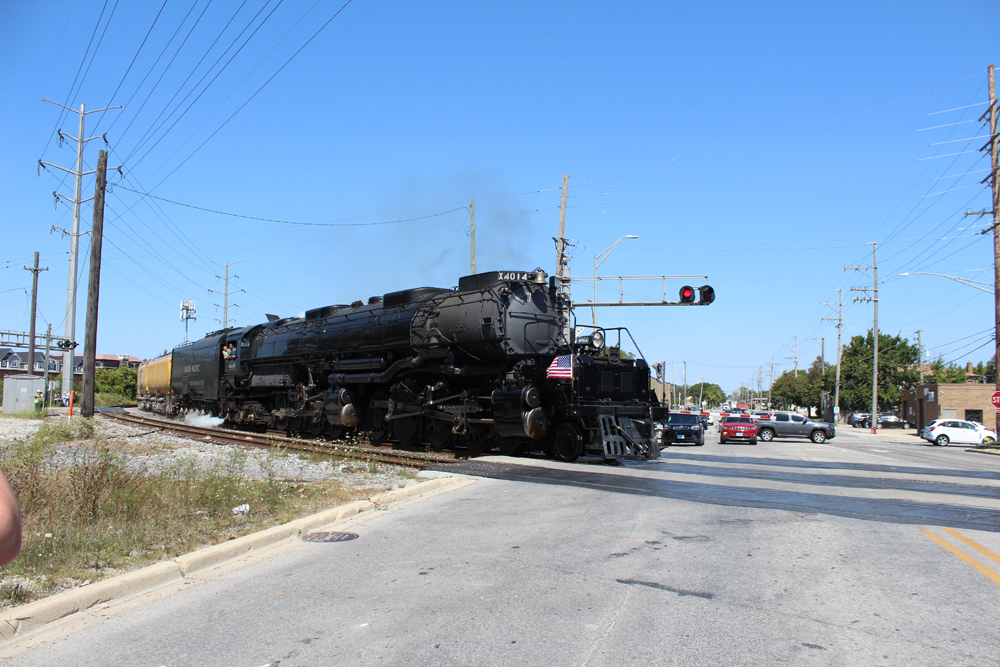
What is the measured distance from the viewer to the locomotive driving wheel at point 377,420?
16797mm

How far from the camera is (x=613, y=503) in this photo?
27.6 ft

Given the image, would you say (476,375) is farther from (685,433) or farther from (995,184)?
(995,184)

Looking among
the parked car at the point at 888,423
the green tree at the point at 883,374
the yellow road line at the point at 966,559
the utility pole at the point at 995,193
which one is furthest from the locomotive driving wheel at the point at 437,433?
the green tree at the point at 883,374

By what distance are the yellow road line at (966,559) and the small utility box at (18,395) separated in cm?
3470

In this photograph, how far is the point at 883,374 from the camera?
231 ft

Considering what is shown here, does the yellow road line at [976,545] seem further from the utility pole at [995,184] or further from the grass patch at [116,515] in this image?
the utility pole at [995,184]

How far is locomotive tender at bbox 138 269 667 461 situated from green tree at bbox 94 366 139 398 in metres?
63.3

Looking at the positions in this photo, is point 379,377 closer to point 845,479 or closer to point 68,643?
point 845,479

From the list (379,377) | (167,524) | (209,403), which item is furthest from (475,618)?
(209,403)

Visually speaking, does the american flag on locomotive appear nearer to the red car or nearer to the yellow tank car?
the red car

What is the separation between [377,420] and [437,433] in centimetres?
213

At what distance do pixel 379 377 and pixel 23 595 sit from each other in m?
11.4

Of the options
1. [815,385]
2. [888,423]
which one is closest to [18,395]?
[888,423]

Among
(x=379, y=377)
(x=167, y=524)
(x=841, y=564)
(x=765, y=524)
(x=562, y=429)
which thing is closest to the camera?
(x=841, y=564)
